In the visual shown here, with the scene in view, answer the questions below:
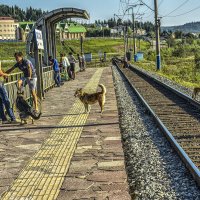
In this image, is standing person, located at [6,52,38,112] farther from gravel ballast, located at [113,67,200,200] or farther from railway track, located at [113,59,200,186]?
railway track, located at [113,59,200,186]

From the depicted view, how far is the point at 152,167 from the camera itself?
6066mm

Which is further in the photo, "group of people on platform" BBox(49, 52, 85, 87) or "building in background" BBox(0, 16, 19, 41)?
"building in background" BBox(0, 16, 19, 41)

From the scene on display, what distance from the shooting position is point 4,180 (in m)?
5.61

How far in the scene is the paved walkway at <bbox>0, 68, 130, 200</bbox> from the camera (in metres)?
5.08

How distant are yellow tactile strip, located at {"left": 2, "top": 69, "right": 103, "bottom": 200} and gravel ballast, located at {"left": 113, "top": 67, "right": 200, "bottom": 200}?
969 millimetres

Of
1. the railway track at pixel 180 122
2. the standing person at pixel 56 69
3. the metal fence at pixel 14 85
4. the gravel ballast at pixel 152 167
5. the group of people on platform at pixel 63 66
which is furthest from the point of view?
the group of people on platform at pixel 63 66

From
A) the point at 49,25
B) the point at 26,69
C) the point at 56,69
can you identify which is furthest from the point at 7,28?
the point at 26,69

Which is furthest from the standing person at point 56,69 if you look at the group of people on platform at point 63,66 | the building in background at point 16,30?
the building in background at point 16,30

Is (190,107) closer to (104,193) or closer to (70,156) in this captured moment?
(70,156)

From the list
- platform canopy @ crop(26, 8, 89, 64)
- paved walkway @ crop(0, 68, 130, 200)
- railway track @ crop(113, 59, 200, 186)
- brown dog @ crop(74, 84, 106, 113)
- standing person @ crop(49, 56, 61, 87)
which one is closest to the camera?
paved walkway @ crop(0, 68, 130, 200)

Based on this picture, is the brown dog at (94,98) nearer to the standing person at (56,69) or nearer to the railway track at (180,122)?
the railway track at (180,122)

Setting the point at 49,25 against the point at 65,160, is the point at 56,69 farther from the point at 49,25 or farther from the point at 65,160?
the point at 65,160

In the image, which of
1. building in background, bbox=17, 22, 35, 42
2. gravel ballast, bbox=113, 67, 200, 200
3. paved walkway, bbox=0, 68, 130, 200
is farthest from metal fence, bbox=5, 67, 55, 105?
building in background, bbox=17, 22, 35, 42

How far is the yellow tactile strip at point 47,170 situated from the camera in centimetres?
501
